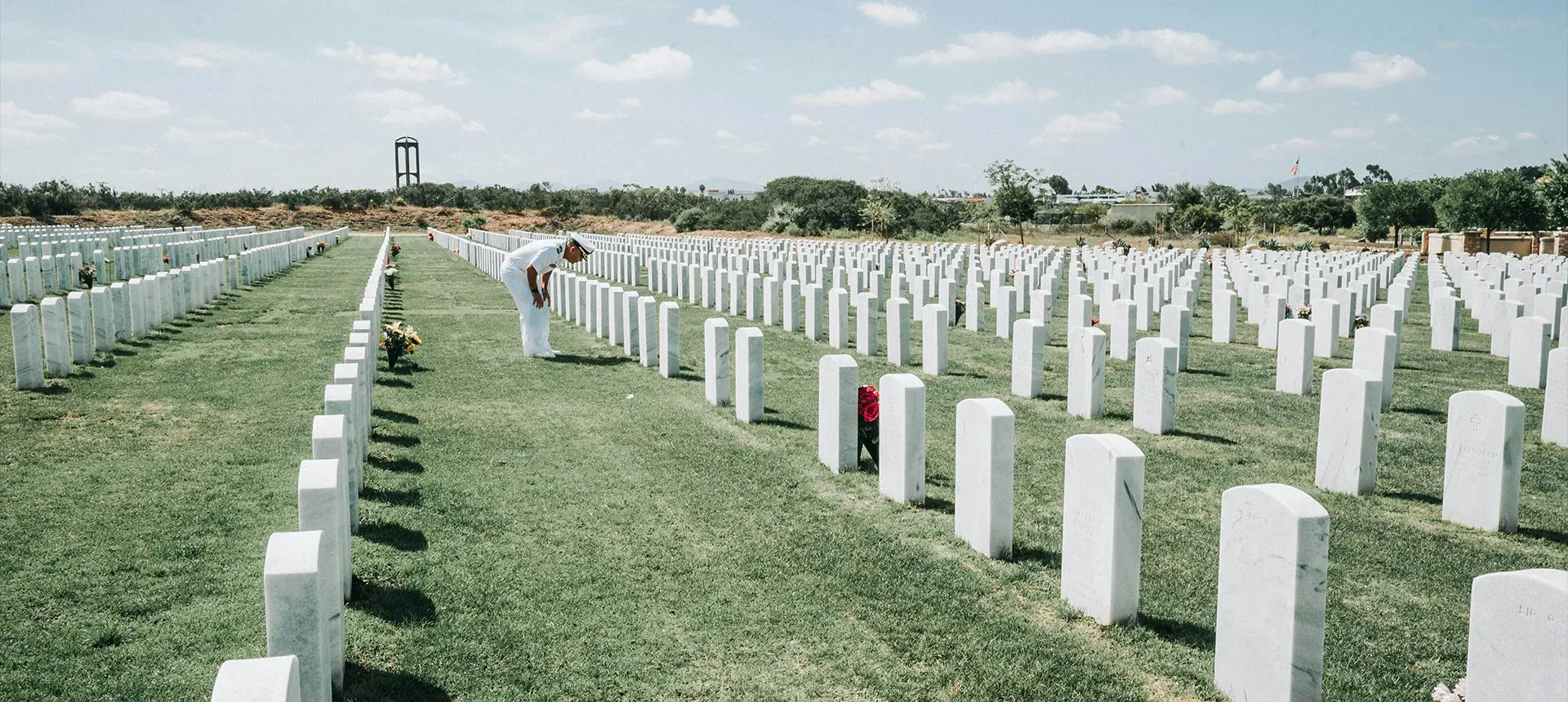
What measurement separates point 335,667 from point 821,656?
198cm

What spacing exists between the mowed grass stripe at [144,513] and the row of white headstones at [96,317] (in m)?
0.24

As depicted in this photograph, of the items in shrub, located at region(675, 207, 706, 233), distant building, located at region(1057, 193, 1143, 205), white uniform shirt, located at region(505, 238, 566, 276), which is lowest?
white uniform shirt, located at region(505, 238, 566, 276)

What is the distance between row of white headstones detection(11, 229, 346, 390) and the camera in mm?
10484

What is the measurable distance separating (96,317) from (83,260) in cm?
1902

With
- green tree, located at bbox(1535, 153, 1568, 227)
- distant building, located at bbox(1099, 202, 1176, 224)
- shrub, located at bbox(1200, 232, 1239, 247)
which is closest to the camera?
green tree, located at bbox(1535, 153, 1568, 227)

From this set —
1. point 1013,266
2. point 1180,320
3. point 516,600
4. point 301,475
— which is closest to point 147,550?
point 301,475

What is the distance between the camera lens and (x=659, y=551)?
590cm

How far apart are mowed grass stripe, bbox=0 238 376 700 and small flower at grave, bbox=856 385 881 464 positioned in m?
3.84

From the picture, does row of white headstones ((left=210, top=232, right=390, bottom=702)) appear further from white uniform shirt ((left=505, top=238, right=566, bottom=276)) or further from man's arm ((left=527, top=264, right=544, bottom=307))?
white uniform shirt ((left=505, top=238, right=566, bottom=276))

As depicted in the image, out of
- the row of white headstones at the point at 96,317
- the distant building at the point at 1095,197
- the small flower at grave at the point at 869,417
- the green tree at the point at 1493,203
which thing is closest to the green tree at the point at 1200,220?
the green tree at the point at 1493,203

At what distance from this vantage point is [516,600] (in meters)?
5.11

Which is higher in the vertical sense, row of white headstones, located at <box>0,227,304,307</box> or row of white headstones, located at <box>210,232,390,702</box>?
row of white headstones, located at <box>0,227,304,307</box>

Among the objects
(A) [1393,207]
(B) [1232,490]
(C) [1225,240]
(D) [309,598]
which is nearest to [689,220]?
(C) [1225,240]

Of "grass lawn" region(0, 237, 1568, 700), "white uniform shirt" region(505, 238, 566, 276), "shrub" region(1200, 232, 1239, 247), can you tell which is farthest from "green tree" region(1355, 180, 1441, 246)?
"white uniform shirt" region(505, 238, 566, 276)
